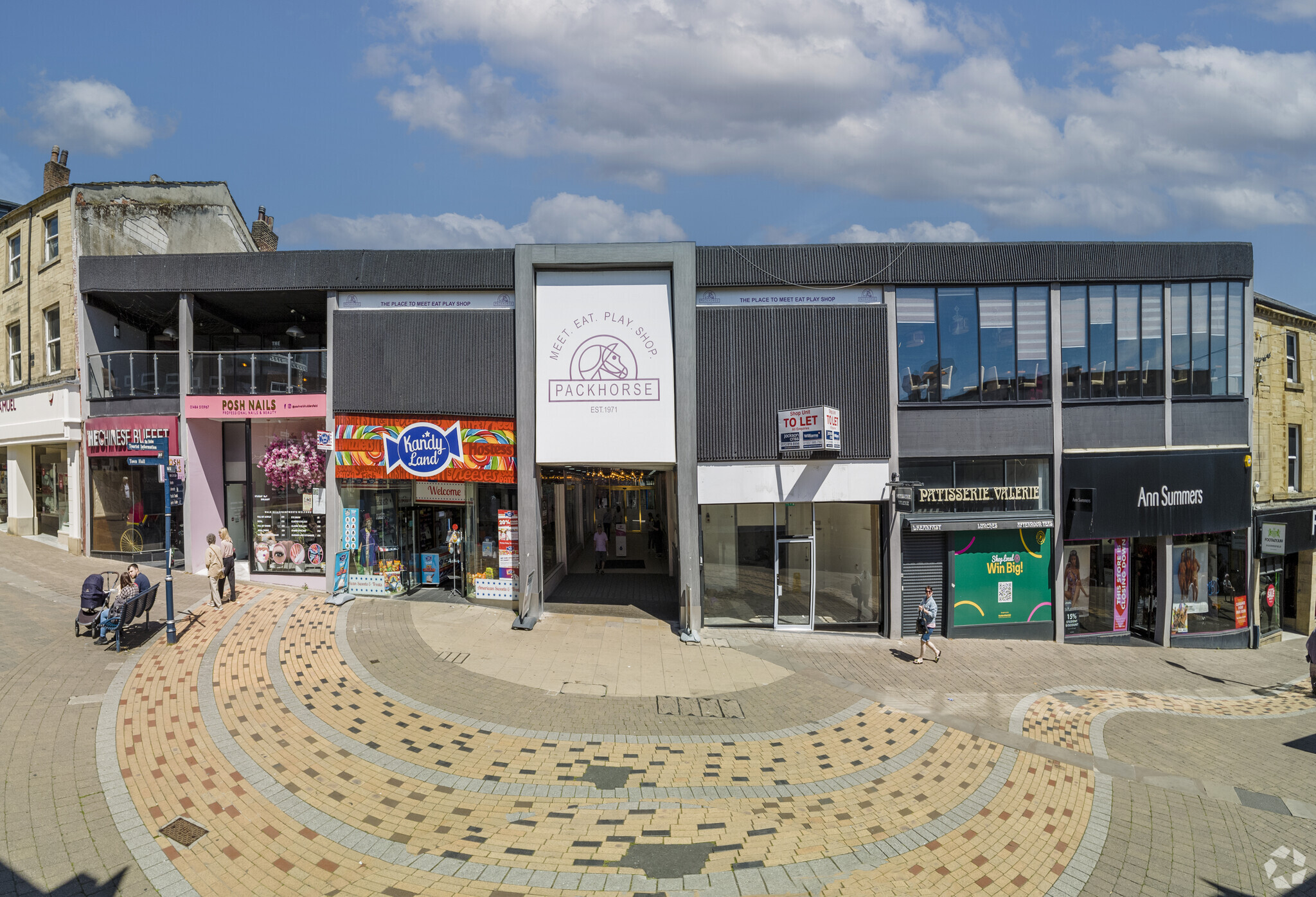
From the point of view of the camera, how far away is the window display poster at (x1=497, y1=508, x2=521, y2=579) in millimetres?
15094

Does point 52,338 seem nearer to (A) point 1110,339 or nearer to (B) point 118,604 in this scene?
(B) point 118,604

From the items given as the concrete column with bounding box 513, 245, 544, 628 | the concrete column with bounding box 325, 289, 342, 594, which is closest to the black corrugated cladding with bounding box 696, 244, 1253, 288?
the concrete column with bounding box 513, 245, 544, 628

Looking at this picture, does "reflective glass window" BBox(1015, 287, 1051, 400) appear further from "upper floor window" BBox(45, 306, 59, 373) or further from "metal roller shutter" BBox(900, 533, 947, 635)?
"upper floor window" BBox(45, 306, 59, 373)

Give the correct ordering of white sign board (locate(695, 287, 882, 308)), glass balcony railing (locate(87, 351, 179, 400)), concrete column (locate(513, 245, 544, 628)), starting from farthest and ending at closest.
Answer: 1. glass balcony railing (locate(87, 351, 179, 400))
2. white sign board (locate(695, 287, 882, 308))
3. concrete column (locate(513, 245, 544, 628))

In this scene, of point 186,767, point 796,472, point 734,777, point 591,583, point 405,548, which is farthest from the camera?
point 591,583

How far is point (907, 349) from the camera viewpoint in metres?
14.7

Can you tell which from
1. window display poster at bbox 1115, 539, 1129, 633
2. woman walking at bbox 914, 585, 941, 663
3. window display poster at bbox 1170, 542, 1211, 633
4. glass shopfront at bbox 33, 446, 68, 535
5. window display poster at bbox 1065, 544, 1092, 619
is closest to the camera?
woman walking at bbox 914, 585, 941, 663

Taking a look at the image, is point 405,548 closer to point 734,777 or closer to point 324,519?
point 324,519

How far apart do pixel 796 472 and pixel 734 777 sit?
7.73 metres

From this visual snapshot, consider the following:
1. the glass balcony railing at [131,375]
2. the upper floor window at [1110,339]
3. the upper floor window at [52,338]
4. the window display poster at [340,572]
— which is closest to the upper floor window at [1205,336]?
the upper floor window at [1110,339]

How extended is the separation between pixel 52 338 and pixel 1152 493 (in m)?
29.3

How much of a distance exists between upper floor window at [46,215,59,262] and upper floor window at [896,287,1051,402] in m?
22.4

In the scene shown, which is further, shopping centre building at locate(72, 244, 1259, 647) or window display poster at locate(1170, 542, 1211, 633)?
window display poster at locate(1170, 542, 1211, 633)

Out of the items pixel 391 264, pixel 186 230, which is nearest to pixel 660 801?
pixel 391 264
